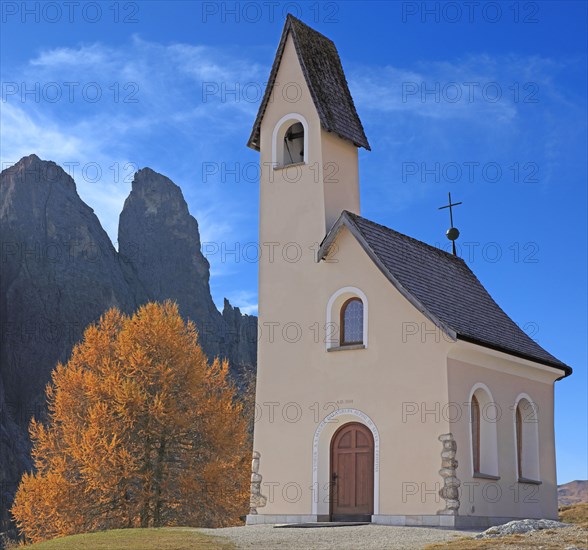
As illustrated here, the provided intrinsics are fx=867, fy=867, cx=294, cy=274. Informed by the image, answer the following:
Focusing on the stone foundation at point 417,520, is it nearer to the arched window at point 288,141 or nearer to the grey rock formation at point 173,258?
the arched window at point 288,141

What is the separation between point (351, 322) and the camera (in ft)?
75.1

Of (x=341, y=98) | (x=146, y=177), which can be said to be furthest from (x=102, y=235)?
(x=341, y=98)

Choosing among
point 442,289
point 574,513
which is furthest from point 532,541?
point 574,513

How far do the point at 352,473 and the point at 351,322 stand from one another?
12.8 ft

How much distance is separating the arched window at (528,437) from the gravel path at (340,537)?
22.6 feet

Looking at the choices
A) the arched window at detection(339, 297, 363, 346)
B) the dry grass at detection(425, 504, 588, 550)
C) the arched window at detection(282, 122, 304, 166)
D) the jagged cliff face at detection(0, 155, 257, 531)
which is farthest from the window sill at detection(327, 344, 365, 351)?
the jagged cliff face at detection(0, 155, 257, 531)

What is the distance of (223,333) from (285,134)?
72.3 m

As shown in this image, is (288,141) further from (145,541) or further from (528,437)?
(145,541)

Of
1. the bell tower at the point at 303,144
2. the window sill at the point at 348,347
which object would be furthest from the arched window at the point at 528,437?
the bell tower at the point at 303,144

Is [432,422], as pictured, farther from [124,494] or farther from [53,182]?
[53,182]

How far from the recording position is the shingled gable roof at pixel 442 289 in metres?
21.9

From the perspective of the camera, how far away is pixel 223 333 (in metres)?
96.6

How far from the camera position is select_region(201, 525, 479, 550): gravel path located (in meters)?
16.2

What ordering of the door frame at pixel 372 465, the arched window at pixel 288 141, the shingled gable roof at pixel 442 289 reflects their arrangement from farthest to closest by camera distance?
the arched window at pixel 288 141, the shingled gable roof at pixel 442 289, the door frame at pixel 372 465
